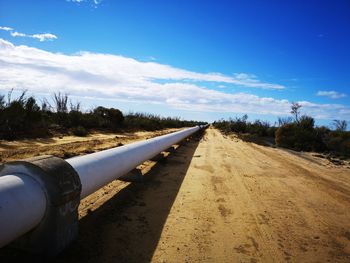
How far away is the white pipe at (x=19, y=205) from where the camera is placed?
2430 mm

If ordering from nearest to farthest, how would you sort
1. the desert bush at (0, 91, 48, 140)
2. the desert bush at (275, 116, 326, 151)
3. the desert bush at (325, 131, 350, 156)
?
1. the desert bush at (0, 91, 48, 140)
2. the desert bush at (325, 131, 350, 156)
3. the desert bush at (275, 116, 326, 151)

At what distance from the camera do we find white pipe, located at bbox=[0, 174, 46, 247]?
2.43 meters

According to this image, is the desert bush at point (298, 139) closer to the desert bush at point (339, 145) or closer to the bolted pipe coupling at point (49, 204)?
the desert bush at point (339, 145)

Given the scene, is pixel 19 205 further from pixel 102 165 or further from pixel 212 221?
pixel 212 221

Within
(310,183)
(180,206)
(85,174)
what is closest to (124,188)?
(180,206)

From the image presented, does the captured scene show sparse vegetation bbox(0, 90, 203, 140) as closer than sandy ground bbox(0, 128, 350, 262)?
No

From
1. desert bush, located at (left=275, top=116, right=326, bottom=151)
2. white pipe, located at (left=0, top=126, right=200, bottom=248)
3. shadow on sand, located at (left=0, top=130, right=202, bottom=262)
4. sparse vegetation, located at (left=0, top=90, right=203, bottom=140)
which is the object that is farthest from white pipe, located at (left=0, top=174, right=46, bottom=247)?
desert bush, located at (left=275, top=116, right=326, bottom=151)

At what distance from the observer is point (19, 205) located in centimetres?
255

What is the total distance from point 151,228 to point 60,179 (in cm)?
157

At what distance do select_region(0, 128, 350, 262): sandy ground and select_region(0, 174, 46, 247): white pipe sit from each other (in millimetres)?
649

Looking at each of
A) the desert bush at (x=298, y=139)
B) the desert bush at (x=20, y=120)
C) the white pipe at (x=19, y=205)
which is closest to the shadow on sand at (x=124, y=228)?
the white pipe at (x=19, y=205)

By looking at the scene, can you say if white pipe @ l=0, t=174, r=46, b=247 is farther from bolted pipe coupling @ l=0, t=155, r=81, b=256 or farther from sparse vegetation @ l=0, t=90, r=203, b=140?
sparse vegetation @ l=0, t=90, r=203, b=140

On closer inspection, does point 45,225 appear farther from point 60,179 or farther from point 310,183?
point 310,183

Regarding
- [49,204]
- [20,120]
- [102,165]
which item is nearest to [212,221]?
[102,165]
